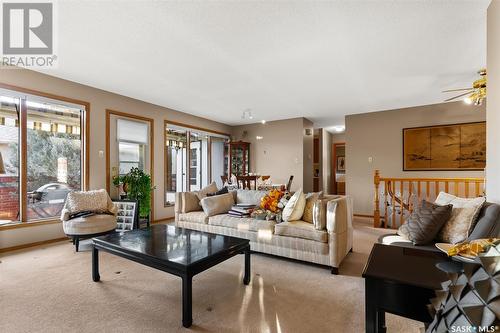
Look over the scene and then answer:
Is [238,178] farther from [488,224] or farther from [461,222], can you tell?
[488,224]

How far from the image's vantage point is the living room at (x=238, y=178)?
5.80 feet

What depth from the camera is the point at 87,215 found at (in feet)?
11.3

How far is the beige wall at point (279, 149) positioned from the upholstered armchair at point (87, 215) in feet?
14.1

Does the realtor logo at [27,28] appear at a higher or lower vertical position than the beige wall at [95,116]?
higher

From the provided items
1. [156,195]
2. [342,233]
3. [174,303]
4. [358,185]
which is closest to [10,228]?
[156,195]

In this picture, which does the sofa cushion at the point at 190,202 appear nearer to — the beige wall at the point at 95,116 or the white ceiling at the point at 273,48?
the beige wall at the point at 95,116

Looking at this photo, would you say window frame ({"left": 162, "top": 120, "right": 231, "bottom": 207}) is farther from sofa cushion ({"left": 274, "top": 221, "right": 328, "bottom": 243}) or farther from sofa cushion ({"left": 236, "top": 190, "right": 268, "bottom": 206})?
sofa cushion ({"left": 274, "top": 221, "right": 328, "bottom": 243})

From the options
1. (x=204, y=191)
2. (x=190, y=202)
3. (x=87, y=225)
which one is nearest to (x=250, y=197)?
(x=204, y=191)

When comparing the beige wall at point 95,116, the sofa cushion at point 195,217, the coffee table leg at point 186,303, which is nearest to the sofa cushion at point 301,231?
the sofa cushion at point 195,217

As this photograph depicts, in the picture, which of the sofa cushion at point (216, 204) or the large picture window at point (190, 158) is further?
the large picture window at point (190, 158)

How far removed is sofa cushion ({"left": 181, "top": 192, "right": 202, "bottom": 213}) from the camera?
3973 mm

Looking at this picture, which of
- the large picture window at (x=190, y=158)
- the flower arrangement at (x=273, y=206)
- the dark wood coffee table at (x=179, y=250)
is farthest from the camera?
the large picture window at (x=190, y=158)

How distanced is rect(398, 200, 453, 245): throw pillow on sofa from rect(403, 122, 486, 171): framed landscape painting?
3768 millimetres

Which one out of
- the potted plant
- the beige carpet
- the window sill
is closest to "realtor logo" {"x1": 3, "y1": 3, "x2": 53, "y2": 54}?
the potted plant
